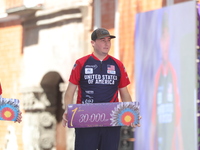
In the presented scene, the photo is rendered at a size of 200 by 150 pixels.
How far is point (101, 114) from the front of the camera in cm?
668

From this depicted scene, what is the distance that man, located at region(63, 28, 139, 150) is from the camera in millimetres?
6758

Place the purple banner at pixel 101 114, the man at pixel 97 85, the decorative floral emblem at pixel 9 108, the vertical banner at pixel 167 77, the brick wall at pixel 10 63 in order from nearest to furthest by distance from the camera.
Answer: the purple banner at pixel 101 114
the man at pixel 97 85
the decorative floral emblem at pixel 9 108
the vertical banner at pixel 167 77
the brick wall at pixel 10 63

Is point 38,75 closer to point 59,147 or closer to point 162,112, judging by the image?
point 59,147

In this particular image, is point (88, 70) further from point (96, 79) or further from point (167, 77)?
point (167, 77)

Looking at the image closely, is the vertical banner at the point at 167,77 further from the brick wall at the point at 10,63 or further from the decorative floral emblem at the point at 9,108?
the brick wall at the point at 10,63

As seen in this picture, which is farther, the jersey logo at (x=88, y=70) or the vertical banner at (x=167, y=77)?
the vertical banner at (x=167, y=77)

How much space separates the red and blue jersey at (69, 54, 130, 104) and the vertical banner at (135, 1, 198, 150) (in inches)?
105

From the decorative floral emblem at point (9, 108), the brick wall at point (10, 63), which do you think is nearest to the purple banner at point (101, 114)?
the decorative floral emblem at point (9, 108)

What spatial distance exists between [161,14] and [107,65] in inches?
135

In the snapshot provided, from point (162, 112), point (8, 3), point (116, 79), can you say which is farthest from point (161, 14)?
point (8, 3)

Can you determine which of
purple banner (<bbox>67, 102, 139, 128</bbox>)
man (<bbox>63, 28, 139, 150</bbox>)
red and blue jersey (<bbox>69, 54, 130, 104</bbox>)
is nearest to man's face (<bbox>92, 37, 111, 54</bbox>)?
man (<bbox>63, 28, 139, 150</bbox>)

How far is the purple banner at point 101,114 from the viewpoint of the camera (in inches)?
262

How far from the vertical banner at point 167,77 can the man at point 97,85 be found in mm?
2694

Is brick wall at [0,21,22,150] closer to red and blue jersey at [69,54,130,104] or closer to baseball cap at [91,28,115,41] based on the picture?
red and blue jersey at [69,54,130,104]
